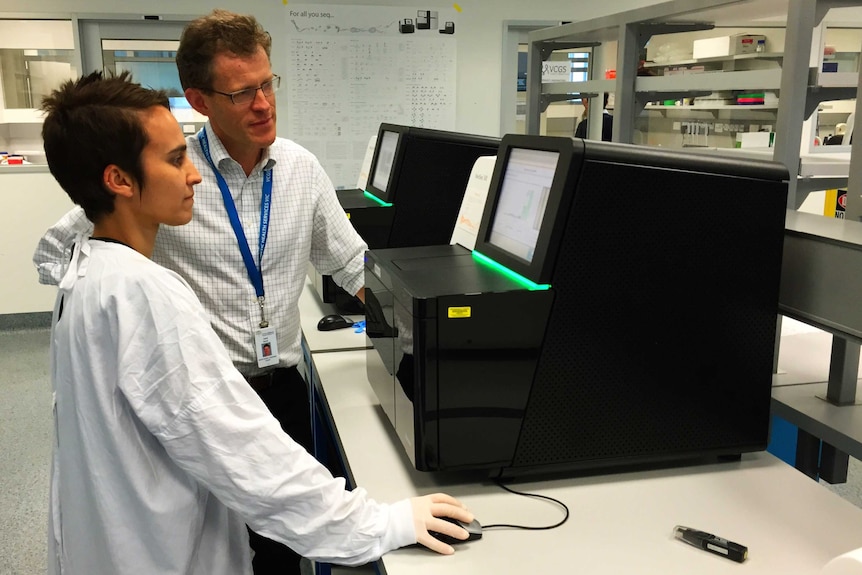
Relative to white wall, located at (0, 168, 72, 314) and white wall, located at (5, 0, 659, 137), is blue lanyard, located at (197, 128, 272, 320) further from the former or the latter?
white wall, located at (0, 168, 72, 314)

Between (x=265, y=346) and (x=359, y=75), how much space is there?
11.6 ft

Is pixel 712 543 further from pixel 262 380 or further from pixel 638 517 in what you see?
pixel 262 380

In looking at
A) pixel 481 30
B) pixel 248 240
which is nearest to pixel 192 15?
pixel 481 30

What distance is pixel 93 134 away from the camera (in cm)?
94

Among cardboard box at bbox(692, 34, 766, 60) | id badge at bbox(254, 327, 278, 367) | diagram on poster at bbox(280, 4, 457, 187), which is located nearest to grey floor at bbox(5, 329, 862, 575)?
id badge at bbox(254, 327, 278, 367)

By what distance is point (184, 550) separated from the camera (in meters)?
0.99

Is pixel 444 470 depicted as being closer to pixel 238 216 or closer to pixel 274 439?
pixel 274 439

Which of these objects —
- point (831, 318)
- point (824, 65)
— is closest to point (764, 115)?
point (824, 65)

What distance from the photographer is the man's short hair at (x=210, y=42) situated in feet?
4.83

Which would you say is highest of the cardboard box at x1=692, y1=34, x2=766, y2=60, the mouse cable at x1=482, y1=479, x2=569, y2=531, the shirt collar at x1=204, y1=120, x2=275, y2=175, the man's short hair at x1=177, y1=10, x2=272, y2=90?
the cardboard box at x1=692, y1=34, x2=766, y2=60

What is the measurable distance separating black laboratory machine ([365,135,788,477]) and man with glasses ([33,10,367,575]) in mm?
494

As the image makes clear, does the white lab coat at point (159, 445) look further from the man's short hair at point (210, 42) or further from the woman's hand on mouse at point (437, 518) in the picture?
the man's short hair at point (210, 42)

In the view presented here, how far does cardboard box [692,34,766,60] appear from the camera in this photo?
18.2ft

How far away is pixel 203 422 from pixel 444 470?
397 mm
